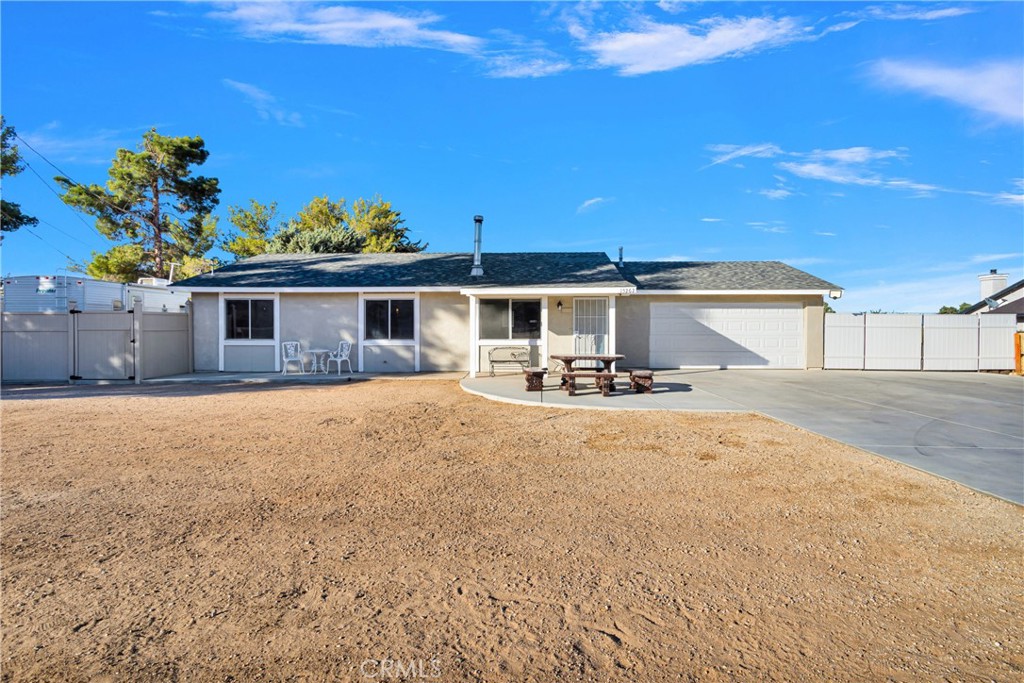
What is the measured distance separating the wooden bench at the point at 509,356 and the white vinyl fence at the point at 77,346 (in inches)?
359

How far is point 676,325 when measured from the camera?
53.0 ft

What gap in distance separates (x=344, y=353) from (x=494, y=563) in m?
12.7

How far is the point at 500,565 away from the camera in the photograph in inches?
132

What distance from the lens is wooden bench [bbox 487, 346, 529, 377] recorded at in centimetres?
1467

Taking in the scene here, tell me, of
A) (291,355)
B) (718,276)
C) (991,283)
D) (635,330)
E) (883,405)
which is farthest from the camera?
(991,283)

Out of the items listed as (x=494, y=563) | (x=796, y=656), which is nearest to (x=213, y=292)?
(x=494, y=563)

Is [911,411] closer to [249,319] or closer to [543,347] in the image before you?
[543,347]

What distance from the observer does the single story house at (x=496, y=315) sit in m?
14.8

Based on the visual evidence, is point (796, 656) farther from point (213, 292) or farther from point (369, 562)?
point (213, 292)

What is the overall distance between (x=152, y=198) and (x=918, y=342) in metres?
34.3

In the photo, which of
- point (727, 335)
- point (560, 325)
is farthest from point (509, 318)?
point (727, 335)

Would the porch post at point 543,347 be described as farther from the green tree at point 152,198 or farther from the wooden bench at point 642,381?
the green tree at point 152,198

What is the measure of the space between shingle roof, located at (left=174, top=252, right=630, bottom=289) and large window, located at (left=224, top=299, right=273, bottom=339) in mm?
545

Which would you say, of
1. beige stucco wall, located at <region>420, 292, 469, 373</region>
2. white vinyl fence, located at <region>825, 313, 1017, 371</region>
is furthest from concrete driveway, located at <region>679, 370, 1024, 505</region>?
beige stucco wall, located at <region>420, 292, 469, 373</region>
